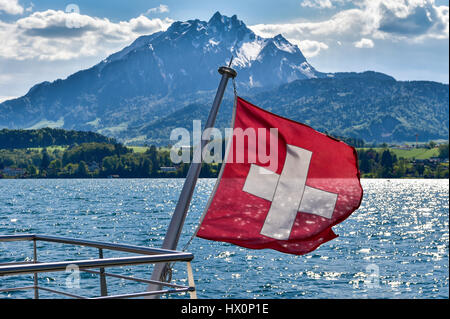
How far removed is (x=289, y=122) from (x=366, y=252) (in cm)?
6141

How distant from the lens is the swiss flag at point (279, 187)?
8.30 metres

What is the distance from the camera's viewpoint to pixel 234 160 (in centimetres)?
867

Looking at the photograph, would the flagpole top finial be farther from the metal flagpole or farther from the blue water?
the blue water

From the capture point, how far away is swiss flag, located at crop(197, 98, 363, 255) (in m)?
8.30

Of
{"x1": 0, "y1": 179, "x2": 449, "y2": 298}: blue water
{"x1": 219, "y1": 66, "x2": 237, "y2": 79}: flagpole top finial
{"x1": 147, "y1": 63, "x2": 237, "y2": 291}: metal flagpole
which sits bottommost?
{"x1": 0, "y1": 179, "x2": 449, "y2": 298}: blue water

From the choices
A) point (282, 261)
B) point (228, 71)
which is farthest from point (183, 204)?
point (282, 261)

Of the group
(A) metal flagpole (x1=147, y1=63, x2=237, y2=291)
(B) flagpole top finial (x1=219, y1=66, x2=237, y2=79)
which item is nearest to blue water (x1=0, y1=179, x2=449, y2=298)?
(A) metal flagpole (x1=147, y1=63, x2=237, y2=291)

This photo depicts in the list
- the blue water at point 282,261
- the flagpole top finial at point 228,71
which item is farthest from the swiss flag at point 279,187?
the blue water at point 282,261

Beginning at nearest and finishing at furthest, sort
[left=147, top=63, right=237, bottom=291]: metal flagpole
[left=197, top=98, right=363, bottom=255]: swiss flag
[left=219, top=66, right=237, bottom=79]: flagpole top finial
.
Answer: [left=147, top=63, right=237, bottom=291]: metal flagpole
[left=219, top=66, right=237, bottom=79]: flagpole top finial
[left=197, top=98, right=363, bottom=255]: swiss flag

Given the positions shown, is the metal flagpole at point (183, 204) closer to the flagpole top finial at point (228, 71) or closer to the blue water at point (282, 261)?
the flagpole top finial at point (228, 71)

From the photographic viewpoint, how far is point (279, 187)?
341 inches

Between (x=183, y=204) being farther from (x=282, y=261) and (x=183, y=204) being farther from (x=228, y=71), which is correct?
(x=282, y=261)

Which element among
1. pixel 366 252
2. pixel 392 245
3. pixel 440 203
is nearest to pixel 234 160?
pixel 366 252
